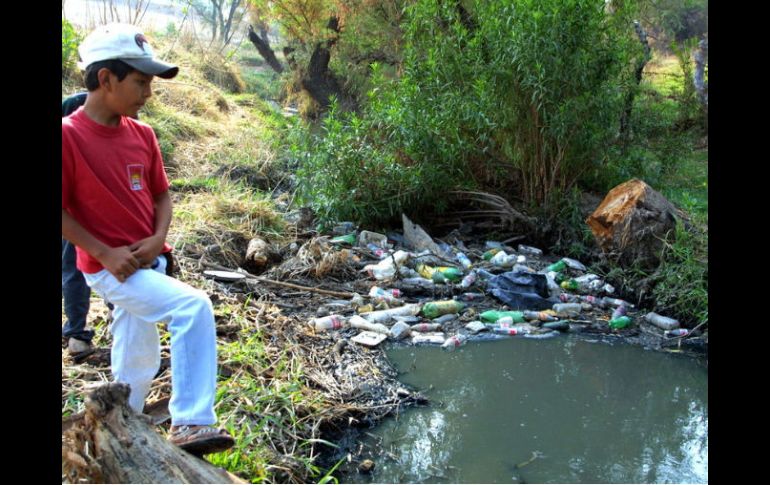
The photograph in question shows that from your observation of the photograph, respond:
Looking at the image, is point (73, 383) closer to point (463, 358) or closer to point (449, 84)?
point (463, 358)

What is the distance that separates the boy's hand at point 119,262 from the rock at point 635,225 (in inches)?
179

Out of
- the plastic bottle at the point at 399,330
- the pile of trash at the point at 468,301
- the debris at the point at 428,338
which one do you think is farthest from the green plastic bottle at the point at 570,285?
the plastic bottle at the point at 399,330

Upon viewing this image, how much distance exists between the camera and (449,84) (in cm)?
680

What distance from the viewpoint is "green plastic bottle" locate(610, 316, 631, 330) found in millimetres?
5023

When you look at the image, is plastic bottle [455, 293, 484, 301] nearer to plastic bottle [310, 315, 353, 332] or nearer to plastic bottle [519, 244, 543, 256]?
plastic bottle [310, 315, 353, 332]

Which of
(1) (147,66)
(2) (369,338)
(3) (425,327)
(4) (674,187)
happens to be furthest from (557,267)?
(1) (147,66)

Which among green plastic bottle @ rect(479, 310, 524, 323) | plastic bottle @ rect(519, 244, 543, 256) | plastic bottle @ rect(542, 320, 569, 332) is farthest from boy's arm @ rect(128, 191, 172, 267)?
plastic bottle @ rect(519, 244, 543, 256)

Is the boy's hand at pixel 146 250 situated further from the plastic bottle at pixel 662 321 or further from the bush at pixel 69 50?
the bush at pixel 69 50

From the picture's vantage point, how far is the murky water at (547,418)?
129 inches

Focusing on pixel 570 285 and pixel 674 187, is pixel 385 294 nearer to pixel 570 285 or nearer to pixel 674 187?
pixel 570 285

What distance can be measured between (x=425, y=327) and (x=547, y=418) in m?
1.29

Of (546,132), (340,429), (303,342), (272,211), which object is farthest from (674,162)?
(340,429)

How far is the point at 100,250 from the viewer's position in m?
2.20

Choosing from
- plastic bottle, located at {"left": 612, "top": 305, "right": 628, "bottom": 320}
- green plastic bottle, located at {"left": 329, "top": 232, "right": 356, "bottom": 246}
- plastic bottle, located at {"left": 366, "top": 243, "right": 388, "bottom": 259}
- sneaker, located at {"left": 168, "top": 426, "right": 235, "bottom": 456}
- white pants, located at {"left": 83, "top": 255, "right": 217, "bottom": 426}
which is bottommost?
plastic bottle, located at {"left": 612, "top": 305, "right": 628, "bottom": 320}
